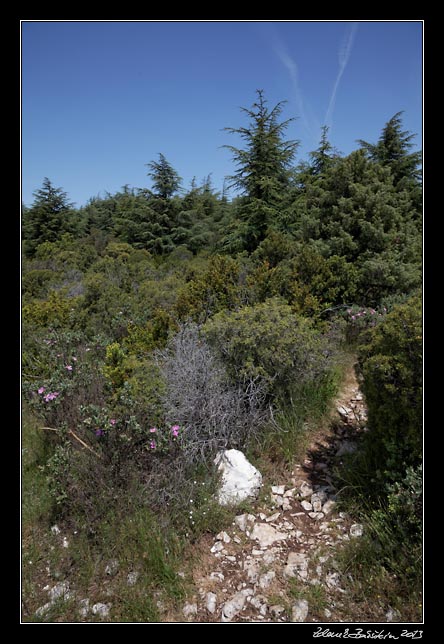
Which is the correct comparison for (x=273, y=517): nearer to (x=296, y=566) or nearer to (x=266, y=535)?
(x=266, y=535)

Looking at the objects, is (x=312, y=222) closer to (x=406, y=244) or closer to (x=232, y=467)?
(x=406, y=244)

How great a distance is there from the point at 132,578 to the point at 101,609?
23 centimetres

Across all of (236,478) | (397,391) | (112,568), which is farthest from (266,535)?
(397,391)

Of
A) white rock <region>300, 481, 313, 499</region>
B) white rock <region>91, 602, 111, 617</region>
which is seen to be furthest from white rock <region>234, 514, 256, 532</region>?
white rock <region>91, 602, 111, 617</region>

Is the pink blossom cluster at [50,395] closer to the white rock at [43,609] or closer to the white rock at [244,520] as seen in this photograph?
the white rock at [43,609]

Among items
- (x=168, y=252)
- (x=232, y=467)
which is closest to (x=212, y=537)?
(x=232, y=467)

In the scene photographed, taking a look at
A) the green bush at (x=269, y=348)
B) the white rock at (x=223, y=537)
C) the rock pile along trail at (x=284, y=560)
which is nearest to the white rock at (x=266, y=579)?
the rock pile along trail at (x=284, y=560)

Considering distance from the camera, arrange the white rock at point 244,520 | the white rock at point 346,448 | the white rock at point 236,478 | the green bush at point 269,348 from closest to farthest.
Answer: the white rock at point 244,520, the white rock at point 236,478, the white rock at point 346,448, the green bush at point 269,348

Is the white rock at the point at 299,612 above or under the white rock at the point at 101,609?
above

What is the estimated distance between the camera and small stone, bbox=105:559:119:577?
7.96 feet

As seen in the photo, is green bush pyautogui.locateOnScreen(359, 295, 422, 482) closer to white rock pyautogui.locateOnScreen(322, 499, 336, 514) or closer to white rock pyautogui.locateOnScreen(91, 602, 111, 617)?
white rock pyautogui.locateOnScreen(322, 499, 336, 514)

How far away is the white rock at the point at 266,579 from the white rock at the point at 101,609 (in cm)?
99

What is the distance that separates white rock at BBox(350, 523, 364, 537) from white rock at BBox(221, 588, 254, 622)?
0.84 m

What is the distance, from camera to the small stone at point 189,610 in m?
2.19
